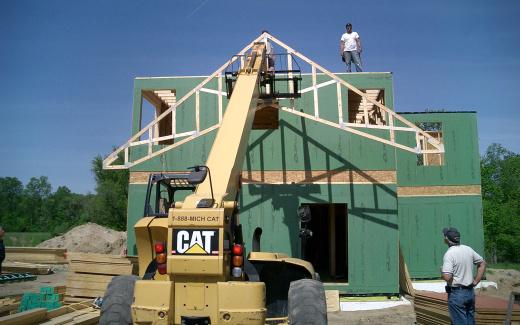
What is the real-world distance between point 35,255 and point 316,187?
1712cm

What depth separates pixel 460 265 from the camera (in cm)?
664

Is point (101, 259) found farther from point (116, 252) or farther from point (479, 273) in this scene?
point (116, 252)

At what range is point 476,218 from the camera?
59.7ft

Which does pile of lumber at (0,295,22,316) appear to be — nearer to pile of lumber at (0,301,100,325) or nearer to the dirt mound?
pile of lumber at (0,301,100,325)

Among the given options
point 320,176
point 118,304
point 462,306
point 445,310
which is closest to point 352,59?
point 320,176

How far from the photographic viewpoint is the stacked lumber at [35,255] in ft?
75.0

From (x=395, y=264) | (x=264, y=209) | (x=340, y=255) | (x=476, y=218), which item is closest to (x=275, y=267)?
(x=264, y=209)

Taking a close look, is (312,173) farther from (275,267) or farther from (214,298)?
(214,298)

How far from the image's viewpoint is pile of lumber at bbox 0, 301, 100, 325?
7.65m

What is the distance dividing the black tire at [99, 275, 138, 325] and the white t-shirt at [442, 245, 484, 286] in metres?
→ 4.67

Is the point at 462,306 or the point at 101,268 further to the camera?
the point at 101,268

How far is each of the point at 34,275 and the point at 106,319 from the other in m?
15.9

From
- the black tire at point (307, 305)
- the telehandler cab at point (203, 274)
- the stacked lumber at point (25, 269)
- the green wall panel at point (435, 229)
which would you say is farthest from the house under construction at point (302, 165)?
Answer: the stacked lumber at point (25, 269)

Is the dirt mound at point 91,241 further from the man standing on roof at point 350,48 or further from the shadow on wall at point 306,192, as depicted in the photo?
the man standing on roof at point 350,48
